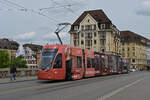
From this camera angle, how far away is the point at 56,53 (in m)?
21.0

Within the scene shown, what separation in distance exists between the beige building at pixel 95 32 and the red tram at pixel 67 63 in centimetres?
4894

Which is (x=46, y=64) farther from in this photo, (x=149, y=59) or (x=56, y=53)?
(x=149, y=59)

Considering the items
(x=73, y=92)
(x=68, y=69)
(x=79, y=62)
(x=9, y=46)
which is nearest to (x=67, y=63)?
(x=68, y=69)

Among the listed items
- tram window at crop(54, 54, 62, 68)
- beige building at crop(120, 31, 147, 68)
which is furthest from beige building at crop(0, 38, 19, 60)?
tram window at crop(54, 54, 62, 68)

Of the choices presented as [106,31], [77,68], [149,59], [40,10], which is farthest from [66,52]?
[149,59]

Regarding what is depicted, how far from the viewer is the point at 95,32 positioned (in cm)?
8150

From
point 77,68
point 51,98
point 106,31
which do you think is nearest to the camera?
point 51,98

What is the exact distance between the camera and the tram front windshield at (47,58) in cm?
2033

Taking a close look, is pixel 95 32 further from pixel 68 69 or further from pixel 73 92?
pixel 73 92

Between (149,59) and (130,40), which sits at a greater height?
(130,40)

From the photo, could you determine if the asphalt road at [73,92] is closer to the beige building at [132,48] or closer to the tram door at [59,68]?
the tram door at [59,68]

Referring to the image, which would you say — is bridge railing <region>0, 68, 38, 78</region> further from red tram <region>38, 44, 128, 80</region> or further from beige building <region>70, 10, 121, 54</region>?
beige building <region>70, 10, 121, 54</region>

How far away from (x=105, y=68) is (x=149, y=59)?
11745 centimetres

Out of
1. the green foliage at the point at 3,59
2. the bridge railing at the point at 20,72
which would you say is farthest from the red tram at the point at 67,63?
the green foliage at the point at 3,59
